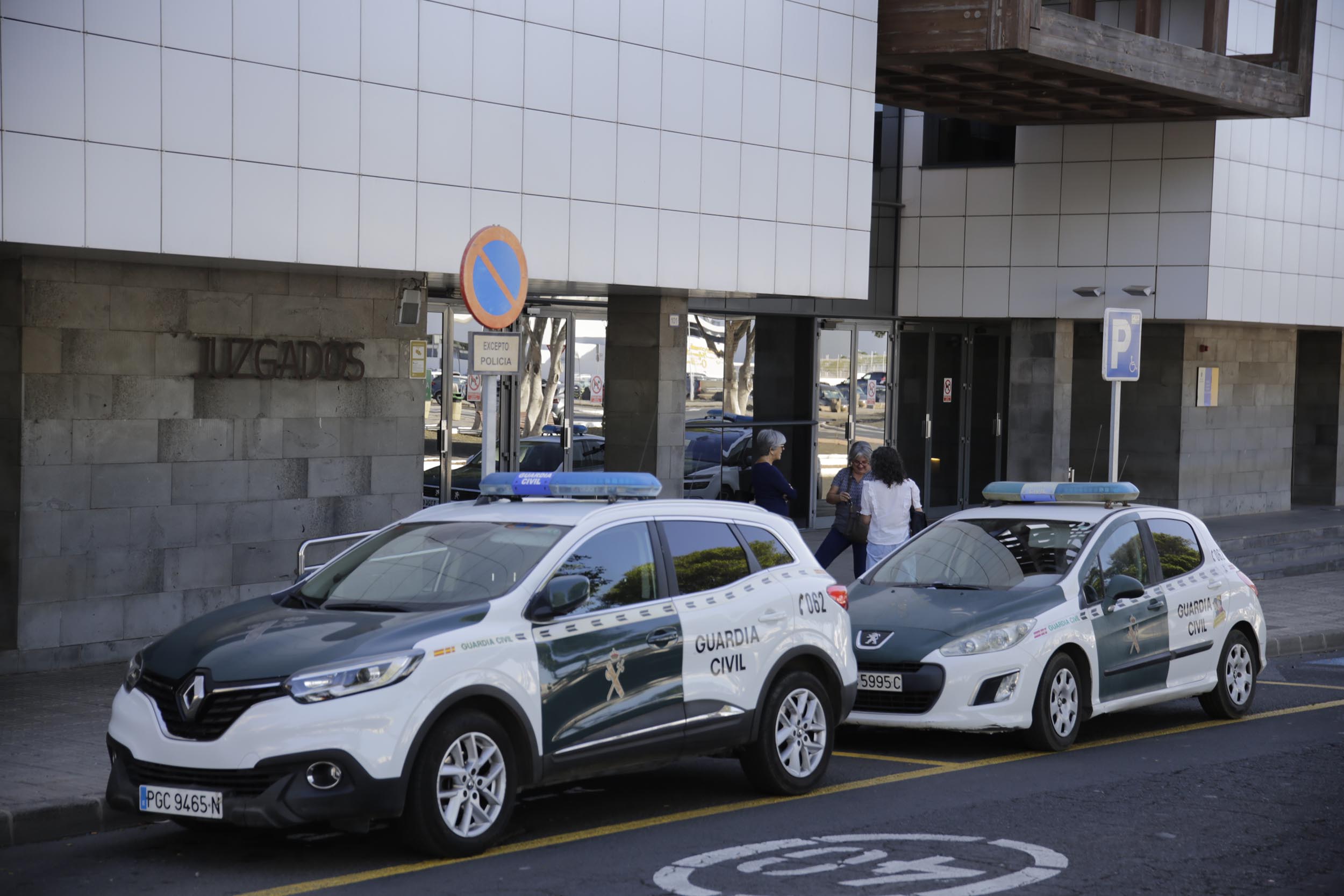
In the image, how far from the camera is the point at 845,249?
16969 mm

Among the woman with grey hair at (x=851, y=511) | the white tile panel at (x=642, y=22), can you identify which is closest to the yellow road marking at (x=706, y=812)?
the woman with grey hair at (x=851, y=511)

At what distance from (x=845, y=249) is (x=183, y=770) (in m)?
11.6

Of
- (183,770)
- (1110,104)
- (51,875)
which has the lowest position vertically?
(51,875)

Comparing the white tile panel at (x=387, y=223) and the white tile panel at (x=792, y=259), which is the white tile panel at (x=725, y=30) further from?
the white tile panel at (x=387, y=223)

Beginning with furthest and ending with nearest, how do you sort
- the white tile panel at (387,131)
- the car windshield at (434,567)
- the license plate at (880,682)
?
the white tile panel at (387,131)
the license plate at (880,682)
the car windshield at (434,567)

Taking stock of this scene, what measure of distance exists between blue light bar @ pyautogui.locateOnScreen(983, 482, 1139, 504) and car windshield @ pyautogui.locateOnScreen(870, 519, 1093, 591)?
37 cm

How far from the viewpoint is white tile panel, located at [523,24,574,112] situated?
1381cm

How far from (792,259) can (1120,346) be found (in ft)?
11.8

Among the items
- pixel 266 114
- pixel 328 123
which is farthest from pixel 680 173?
pixel 266 114

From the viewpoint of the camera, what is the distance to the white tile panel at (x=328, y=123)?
39.8ft

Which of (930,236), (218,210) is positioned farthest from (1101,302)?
(218,210)

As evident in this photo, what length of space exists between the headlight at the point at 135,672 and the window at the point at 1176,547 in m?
7.00

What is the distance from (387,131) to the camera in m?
12.7

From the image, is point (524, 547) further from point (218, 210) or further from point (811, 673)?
point (218, 210)
